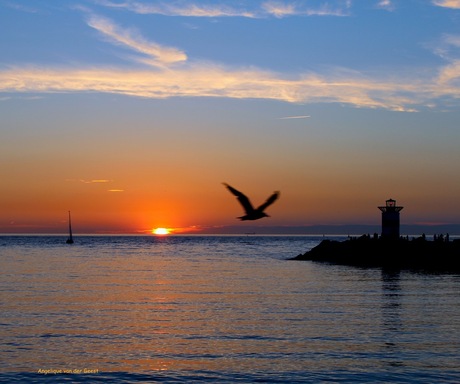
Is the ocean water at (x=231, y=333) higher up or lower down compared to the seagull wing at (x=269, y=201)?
lower down

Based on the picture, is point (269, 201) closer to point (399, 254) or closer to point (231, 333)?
point (231, 333)

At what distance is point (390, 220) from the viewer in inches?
2968

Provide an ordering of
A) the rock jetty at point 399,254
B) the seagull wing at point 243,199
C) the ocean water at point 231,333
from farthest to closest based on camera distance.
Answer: the rock jetty at point 399,254, the ocean water at point 231,333, the seagull wing at point 243,199

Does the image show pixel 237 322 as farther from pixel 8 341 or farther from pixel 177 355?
pixel 8 341

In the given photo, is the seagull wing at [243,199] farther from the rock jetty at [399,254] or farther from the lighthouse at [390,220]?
the lighthouse at [390,220]

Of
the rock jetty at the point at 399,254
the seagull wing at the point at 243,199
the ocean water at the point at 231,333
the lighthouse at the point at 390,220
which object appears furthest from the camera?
the lighthouse at the point at 390,220

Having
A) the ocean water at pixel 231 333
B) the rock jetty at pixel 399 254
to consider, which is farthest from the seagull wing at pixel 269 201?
the rock jetty at pixel 399 254

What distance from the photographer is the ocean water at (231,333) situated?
20.2 m

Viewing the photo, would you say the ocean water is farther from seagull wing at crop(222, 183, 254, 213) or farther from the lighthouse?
the lighthouse

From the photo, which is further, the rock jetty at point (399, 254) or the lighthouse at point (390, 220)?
the lighthouse at point (390, 220)

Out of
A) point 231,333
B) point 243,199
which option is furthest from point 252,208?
point 231,333

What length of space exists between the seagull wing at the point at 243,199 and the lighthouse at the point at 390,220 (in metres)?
61.0

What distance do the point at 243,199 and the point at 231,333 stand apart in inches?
469

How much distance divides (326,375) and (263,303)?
16.2m
